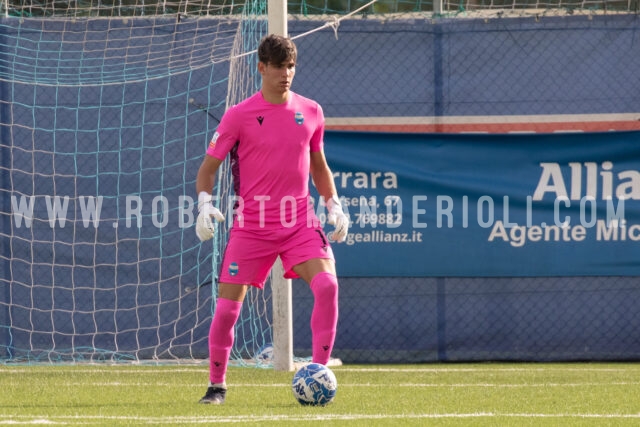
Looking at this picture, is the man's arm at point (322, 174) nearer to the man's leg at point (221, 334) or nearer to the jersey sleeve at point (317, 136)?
the jersey sleeve at point (317, 136)

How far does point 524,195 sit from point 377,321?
1.66 metres

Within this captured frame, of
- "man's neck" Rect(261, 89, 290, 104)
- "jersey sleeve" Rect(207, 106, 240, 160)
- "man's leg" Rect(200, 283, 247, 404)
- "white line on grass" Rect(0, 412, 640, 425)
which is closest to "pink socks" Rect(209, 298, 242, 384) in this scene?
"man's leg" Rect(200, 283, 247, 404)

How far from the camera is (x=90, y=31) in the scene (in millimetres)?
9594

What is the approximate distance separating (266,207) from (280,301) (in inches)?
83.1

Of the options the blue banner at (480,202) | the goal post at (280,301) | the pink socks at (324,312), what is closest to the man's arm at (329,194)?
the pink socks at (324,312)

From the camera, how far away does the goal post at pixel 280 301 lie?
8.02m

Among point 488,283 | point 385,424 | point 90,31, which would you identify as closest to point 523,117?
point 488,283

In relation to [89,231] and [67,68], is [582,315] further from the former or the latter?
[67,68]

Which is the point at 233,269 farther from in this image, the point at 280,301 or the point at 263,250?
the point at 280,301

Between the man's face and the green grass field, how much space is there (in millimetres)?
1733

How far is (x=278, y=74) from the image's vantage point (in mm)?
6000

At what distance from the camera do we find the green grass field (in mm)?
5496

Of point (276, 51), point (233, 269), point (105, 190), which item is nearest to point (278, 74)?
point (276, 51)

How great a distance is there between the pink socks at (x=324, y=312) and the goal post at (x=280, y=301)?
6.55 ft
